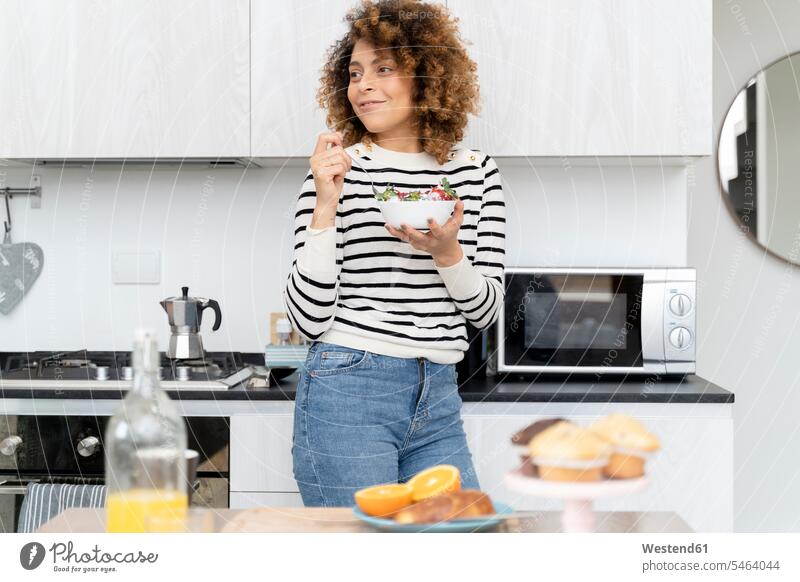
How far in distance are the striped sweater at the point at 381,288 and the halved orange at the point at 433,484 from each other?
311 millimetres

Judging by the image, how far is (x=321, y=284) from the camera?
748 millimetres

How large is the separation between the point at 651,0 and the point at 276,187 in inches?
27.3

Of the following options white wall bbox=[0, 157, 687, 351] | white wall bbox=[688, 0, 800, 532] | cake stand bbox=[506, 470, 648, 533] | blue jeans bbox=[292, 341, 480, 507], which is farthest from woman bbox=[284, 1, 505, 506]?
white wall bbox=[688, 0, 800, 532]

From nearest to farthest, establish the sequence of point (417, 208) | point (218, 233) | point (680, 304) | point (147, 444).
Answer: point (147, 444) → point (417, 208) → point (680, 304) → point (218, 233)

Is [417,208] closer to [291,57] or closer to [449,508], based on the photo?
[449,508]

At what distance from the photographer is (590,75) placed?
1197 mm

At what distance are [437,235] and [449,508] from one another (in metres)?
0.29

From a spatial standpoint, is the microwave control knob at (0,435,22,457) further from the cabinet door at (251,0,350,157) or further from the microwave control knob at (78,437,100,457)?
the cabinet door at (251,0,350,157)

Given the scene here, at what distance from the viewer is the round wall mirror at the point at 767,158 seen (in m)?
1.47

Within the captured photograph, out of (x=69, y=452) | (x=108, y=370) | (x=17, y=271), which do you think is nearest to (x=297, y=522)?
(x=69, y=452)

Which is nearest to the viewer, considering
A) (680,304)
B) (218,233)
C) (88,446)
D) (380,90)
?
(380,90)

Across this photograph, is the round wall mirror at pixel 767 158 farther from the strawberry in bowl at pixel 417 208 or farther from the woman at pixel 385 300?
the strawberry in bowl at pixel 417 208

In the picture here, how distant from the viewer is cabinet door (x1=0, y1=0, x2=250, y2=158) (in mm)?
1223
